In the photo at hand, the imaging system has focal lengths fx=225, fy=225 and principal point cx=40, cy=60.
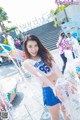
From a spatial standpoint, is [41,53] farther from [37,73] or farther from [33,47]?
[37,73]

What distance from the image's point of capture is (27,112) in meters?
4.77

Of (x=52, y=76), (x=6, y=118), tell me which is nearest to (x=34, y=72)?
(x=52, y=76)

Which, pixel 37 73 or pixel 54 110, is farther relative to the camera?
pixel 54 110

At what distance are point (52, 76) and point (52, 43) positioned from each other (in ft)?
45.2

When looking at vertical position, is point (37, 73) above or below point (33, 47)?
below

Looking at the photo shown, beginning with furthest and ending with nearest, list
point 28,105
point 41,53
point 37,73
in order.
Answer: point 28,105, point 41,53, point 37,73

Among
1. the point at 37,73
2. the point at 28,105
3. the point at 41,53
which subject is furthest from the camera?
the point at 28,105

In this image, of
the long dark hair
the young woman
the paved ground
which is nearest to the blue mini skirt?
the young woman

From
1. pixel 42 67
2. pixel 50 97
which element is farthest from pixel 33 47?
pixel 50 97

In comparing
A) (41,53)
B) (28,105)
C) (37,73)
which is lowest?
(28,105)

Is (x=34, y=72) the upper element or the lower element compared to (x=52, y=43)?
upper

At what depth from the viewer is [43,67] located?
8.23 ft

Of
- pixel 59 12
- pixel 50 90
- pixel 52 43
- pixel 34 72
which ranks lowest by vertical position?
pixel 52 43

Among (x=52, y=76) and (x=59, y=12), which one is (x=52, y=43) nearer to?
(x=59, y=12)
